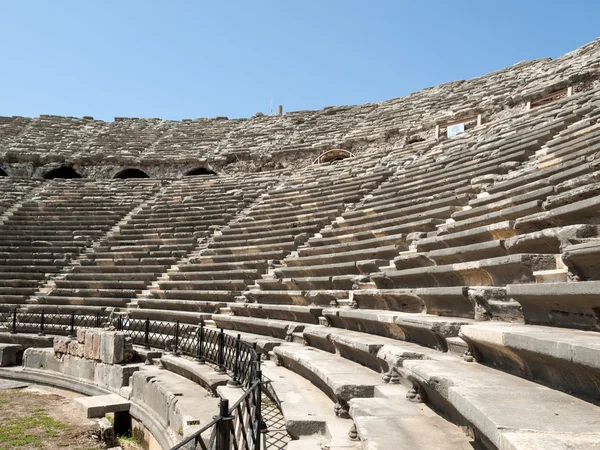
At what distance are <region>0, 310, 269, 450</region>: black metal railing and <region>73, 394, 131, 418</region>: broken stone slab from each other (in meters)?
1.32

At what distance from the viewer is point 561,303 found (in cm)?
368

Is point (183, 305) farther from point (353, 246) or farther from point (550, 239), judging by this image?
point (550, 239)

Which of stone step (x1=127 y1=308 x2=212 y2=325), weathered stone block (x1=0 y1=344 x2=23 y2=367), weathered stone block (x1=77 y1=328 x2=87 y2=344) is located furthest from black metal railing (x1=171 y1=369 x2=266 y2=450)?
weathered stone block (x1=0 y1=344 x2=23 y2=367)

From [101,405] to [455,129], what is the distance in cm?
1344

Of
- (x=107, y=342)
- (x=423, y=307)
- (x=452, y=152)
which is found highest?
(x=452, y=152)

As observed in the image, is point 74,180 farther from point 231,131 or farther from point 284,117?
point 284,117

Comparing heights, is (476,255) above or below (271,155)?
Answer: below

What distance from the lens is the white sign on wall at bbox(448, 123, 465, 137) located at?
16.5 meters

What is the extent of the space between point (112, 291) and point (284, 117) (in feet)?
51.3

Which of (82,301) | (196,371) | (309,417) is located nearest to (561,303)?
(309,417)

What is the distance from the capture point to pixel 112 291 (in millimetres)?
13547

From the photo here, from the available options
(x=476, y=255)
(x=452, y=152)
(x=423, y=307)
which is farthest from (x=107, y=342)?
(x=452, y=152)

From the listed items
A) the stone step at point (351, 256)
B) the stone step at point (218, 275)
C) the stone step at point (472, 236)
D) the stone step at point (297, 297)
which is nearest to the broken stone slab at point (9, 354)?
the stone step at point (218, 275)

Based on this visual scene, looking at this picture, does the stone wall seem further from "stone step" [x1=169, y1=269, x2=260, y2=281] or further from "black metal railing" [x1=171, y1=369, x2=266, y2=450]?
"black metal railing" [x1=171, y1=369, x2=266, y2=450]
